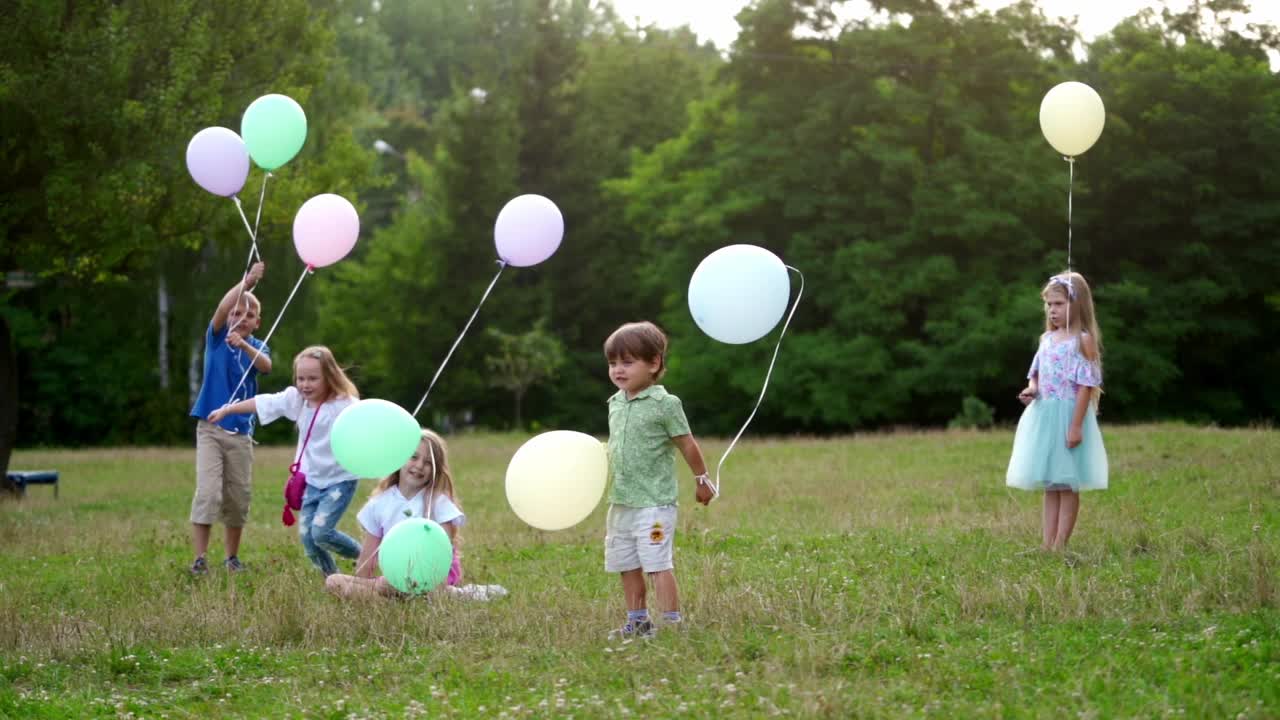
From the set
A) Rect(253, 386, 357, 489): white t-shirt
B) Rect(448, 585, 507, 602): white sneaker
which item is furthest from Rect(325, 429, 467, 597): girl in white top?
Rect(253, 386, 357, 489): white t-shirt

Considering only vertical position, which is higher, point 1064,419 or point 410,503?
point 1064,419

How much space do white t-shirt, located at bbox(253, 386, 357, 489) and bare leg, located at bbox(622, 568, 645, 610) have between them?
8.89 feet

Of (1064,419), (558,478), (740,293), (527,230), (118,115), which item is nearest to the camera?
(558,478)

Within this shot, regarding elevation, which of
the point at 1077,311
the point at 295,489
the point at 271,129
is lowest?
the point at 295,489

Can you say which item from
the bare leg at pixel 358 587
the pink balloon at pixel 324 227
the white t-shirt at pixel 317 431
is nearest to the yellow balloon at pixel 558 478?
the bare leg at pixel 358 587

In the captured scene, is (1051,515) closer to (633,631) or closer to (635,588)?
(635,588)

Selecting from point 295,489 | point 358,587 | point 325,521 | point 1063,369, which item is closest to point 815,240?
point 1063,369

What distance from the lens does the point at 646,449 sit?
6527 mm

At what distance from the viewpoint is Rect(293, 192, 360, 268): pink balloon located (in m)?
9.01

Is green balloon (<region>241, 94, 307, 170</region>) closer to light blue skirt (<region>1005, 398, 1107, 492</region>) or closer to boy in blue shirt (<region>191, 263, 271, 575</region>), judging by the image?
boy in blue shirt (<region>191, 263, 271, 575</region>)

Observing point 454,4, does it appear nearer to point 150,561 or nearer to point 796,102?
point 796,102

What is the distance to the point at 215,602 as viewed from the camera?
755cm

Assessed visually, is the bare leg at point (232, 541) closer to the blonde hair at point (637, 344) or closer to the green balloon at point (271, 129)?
the green balloon at point (271, 129)

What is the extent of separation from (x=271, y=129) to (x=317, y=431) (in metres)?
2.26
